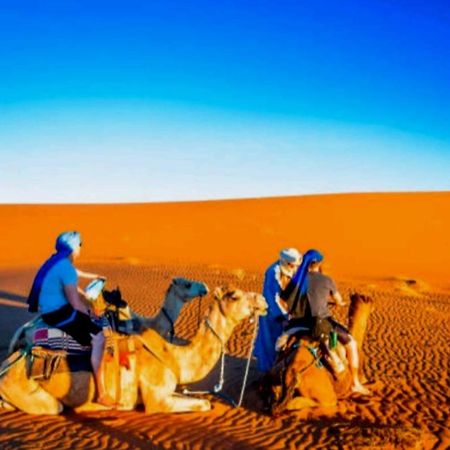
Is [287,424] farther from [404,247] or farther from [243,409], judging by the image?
[404,247]

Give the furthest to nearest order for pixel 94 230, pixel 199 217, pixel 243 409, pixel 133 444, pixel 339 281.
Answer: pixel 199 217, pixel 94 230, pixel 339 281, pixel 243 409, pixel 133 444

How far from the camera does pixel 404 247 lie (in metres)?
43.0

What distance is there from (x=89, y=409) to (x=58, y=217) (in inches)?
2025

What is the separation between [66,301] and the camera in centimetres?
680

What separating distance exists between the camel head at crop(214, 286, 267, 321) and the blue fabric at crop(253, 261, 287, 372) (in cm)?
126

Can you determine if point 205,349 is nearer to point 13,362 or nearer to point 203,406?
point 203,406

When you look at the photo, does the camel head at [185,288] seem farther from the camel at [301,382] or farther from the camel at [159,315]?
the camel at [301,382]

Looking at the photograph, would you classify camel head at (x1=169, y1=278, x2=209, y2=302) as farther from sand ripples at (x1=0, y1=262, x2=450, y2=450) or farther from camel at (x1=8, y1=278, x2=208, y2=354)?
sand ripples at (x1=0, y1=262, x2=450, y2=450)

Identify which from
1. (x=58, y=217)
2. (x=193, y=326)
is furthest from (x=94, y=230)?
(x=193, y=326)

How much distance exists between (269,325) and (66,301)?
3.62 metres

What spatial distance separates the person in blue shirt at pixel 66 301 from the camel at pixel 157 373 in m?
0.37

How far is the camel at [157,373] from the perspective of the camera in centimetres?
696

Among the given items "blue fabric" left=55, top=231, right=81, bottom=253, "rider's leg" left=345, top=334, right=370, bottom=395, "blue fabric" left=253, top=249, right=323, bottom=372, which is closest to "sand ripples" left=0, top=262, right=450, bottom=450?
"rider's leg" left=345, top=334, right=370, bottom=395

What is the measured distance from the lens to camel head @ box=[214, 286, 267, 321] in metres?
7.26
